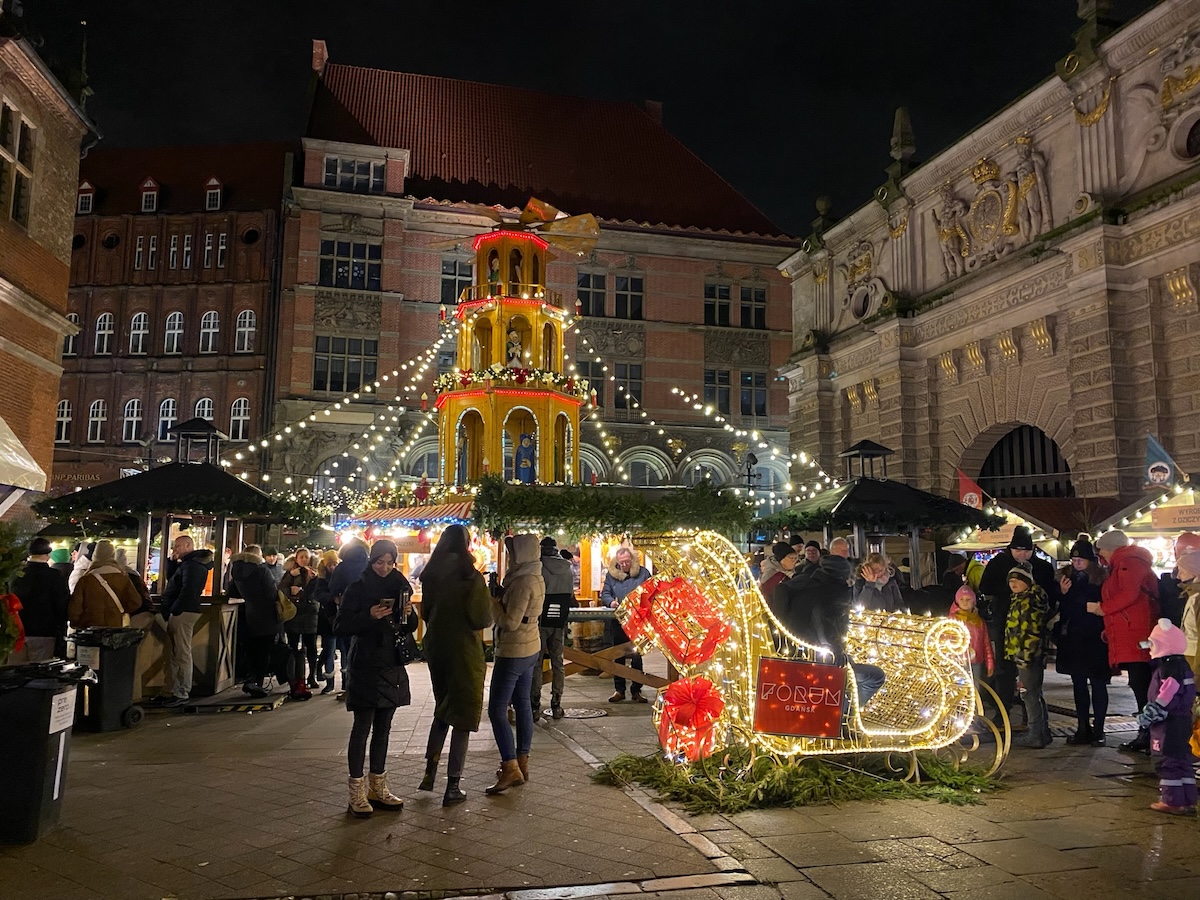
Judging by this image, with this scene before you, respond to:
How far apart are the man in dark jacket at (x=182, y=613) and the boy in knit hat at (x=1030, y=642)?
8.25 meters

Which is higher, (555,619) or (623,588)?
(623,588)

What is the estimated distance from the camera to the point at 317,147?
3012 cm

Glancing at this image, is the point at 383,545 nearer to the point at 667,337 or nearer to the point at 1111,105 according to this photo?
the point at 1111,105

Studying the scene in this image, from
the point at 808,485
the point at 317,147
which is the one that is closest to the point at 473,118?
the point at 317,147

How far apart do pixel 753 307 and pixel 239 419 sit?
19806 mm

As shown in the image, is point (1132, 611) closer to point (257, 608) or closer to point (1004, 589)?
point (1004, 589)

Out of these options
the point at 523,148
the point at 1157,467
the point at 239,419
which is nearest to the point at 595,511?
the point at 1157,467

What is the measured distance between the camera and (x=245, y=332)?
32562 mm

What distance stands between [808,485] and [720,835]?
19.6 metres

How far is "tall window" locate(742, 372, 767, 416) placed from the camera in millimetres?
33625

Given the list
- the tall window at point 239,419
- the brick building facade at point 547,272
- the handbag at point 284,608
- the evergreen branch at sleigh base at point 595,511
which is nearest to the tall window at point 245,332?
the tall window at point 239,419

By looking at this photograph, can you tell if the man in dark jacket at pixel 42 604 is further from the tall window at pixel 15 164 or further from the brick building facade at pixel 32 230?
the tall window at pixel 15 164

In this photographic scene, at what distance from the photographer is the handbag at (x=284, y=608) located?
10.4m

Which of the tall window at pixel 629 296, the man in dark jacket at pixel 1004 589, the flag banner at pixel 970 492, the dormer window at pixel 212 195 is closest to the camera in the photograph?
the man in dark jacket at pixel 1004 589
